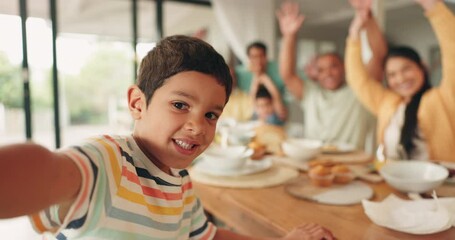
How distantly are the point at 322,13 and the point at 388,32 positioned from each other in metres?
1.30

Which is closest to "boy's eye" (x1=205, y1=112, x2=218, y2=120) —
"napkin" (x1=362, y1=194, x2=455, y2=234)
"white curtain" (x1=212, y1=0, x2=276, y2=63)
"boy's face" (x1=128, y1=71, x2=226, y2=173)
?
"boy's face" (x1=128, y1=71, x2=226, y2=173)

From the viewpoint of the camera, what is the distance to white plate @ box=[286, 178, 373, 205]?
1057 mm

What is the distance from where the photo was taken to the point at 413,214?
89 cm

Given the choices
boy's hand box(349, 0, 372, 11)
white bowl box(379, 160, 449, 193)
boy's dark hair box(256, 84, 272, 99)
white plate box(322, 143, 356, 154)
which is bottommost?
white plate box(322, 143, 356, 154)

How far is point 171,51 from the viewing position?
632 millimetres

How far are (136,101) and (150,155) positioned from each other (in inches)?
4.2

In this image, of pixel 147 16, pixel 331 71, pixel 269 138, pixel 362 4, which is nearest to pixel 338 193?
pixel 269 138

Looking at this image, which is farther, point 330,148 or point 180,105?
point 330,148

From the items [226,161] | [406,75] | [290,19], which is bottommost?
[226,161]

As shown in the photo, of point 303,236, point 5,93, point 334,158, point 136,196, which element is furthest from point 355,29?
point 5,93

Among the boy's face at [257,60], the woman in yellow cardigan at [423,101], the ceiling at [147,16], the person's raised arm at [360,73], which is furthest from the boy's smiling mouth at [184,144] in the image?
the ceiling at [147,16]

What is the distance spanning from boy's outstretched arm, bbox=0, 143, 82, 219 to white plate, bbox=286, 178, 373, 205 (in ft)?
2.69

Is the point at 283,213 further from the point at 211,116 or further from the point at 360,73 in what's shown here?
the point at 360,73

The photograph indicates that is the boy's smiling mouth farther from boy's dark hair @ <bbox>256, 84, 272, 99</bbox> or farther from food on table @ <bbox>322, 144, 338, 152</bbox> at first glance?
boy's dark hair @ <bbox>256, 84, 272, 99</bbox>
